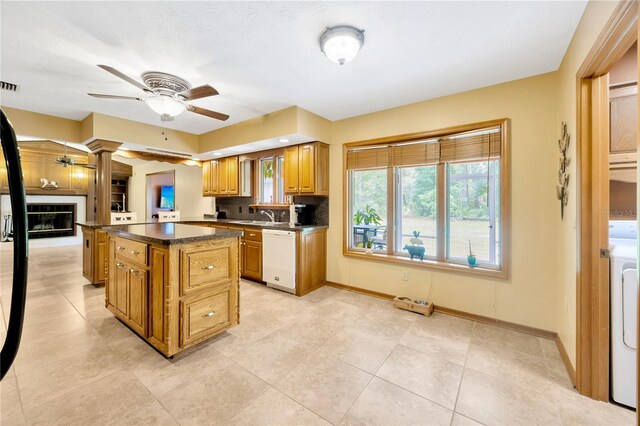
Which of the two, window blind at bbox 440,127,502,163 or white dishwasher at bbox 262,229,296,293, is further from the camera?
Answer: white dishwasher at bbox 262,229,296,293

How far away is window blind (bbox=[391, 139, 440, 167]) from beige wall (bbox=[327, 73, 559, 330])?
0.20m

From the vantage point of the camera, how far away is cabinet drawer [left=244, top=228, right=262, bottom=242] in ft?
13.6

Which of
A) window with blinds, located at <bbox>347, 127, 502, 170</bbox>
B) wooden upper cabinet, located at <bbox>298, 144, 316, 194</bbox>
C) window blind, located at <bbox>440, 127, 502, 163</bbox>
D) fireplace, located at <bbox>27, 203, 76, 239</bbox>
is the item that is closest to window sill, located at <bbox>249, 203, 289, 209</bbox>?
wooden upper cabinet, located at <bbox>298, 144, 316, 194</bbox>

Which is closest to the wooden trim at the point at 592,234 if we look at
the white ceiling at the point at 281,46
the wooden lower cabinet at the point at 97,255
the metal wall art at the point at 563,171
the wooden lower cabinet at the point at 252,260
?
the metal wall art at the point at 563,171

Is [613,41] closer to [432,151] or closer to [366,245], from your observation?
[432,151]

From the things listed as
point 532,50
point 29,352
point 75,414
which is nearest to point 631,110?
point 532,50

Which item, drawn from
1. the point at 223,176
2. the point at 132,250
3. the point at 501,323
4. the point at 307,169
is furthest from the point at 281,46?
the point at 223,176

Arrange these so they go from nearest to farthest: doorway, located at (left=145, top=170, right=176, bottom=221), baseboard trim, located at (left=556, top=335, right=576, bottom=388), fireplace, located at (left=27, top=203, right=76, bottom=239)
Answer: baseboard trim, located at (left=556, top=335, right=576, bottom=388) < fireplace, located at (left=27, top=203, right=76, bottom=239) < doorway, located at (left=145, top=170, right=176, bottom=221)

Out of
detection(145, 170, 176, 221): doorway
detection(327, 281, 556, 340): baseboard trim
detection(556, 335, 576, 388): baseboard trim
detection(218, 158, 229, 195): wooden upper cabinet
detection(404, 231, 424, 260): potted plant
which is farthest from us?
detection(145, 170, 176, 221): doorway

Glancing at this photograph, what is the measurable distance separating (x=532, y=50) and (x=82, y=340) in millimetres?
4598

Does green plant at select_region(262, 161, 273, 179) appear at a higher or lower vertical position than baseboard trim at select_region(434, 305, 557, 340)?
higher

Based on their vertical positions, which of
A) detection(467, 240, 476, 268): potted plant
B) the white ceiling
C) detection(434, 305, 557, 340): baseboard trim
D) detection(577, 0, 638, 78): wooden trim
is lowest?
detection(434, 305, 557, 340): baseboard trim

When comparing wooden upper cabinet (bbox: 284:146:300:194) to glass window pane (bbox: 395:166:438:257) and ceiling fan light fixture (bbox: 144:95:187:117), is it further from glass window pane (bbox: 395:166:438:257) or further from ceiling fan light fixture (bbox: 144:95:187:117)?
ceiling fan light fixture (bbox: 144:95:187:117)

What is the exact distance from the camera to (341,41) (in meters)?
1.97
